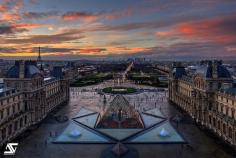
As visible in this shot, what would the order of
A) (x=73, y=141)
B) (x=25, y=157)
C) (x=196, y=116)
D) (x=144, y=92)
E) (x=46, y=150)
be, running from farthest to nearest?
(x=144, y=92)
(x=196, y=116)
(x=73, y=141)
(x=46, y=150)
(x=25, y=157)

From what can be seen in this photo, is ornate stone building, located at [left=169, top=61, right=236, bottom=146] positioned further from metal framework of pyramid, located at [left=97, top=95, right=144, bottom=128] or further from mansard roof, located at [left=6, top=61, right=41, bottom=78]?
mansard roof, located at [left=6, top=61, right=41, bottom=78]

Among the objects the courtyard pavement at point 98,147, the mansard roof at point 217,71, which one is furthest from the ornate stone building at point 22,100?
the mansard roof at point 217,71

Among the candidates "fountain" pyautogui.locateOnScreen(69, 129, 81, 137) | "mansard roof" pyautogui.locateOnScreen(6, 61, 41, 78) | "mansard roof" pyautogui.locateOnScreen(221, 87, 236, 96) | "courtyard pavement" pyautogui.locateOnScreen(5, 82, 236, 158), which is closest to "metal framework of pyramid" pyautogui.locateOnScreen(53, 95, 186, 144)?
"fountain" pyautogui.locateOnScreen(69, 129, 81, 137)

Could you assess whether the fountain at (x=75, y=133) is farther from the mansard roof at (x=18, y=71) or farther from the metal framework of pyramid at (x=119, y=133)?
the mansard roof at (x=18, y=71)

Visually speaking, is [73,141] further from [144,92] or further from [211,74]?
[144,92]

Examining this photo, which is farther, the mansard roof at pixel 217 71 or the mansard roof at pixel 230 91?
the mansard roof at pixel 217 71

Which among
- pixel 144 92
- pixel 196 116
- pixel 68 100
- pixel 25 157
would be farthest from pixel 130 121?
pixel 144 92

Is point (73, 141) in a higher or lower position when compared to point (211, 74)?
lower
